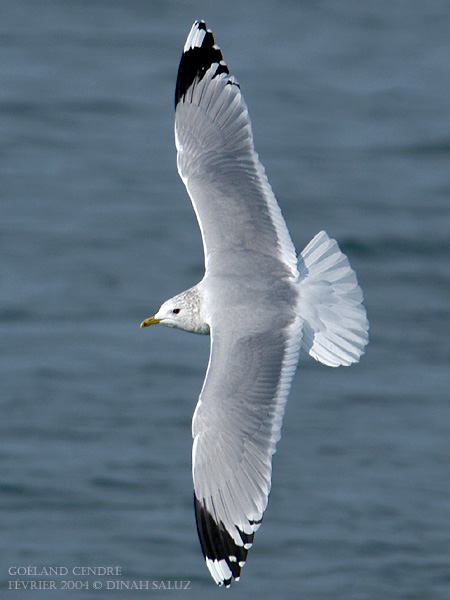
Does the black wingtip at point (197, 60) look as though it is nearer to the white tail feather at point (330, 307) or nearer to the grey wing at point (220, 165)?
the grey wing at point (220, 165)

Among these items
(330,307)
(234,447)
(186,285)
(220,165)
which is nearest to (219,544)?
(234,447)

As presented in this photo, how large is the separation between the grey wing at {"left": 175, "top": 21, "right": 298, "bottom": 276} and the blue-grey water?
2389 mm

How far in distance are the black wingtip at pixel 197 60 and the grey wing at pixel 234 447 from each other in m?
1.68

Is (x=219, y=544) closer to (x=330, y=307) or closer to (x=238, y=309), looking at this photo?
(x=238, y=309)

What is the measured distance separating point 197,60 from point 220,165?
0.61 m

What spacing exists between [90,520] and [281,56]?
7.02m

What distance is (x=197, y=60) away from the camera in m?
6.86

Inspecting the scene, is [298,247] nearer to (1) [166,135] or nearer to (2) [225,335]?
(1) [166,135]

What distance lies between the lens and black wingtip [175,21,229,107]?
682 centimetres

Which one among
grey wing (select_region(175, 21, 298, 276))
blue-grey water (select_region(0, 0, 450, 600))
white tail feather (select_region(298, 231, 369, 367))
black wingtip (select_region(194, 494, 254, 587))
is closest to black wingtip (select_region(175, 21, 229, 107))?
grey wing (select_region(175, 21, 298, 276))

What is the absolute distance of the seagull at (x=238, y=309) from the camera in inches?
225

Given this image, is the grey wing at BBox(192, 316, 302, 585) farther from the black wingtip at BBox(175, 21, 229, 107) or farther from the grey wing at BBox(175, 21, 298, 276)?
the black wingtip at BBox(175, 21, 229, 107)

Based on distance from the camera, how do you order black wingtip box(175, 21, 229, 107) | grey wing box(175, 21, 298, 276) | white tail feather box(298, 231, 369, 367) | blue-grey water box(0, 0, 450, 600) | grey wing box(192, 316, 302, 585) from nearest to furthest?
grey wing box(192, 316, 302, 585)
white tail feather box(298, 231, 369, 367)
grey wing box(175, 21, 298, 276)
black wingtip box(175, 21, 229, 107)
blue-grey water box(0, 0, 450, 600)

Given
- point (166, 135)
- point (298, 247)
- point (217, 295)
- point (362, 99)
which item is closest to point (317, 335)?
point (217, 295)
